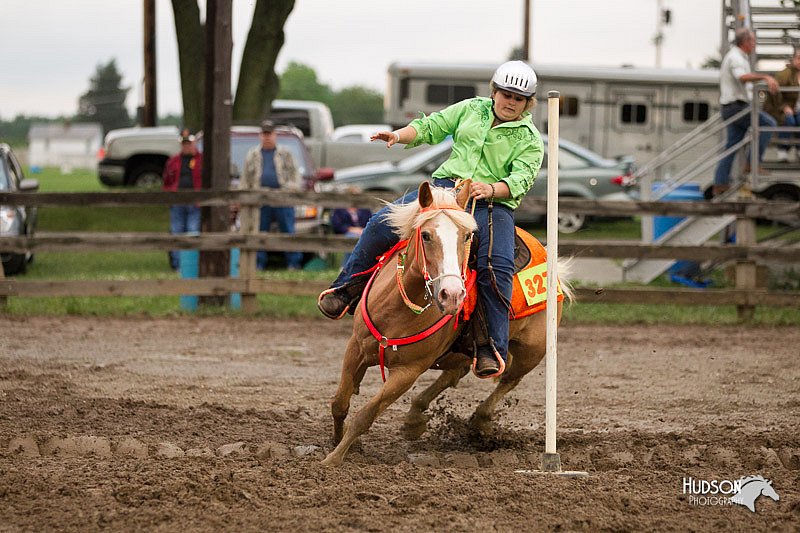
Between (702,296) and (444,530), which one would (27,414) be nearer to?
(444,530)

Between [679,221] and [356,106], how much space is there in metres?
75.5

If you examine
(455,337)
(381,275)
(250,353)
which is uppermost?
(381,275)

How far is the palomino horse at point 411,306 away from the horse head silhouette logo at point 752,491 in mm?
1730

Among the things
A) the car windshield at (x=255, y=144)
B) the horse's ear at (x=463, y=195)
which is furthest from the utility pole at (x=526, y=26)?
the horse's ear at (x=463, y=195)

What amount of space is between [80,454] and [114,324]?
563 cm

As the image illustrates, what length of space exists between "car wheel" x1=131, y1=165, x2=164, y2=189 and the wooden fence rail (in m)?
10.5

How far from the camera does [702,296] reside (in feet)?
40.2

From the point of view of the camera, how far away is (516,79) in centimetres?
621

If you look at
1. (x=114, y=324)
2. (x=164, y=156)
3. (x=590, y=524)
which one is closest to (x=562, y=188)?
(x=164, y=156)

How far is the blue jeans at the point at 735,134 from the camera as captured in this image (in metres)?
13.7

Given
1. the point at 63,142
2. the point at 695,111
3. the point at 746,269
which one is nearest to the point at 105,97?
the point at 63,142

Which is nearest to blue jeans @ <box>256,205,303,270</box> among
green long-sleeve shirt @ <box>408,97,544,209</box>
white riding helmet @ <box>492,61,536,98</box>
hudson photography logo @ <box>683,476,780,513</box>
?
green long-sleeve shirt @ <box>408,97,544,209</box>

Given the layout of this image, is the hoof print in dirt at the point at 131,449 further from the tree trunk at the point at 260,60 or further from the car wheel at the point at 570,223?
the car wheel at the point at 570,223

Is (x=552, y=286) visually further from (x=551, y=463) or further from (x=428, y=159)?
(x=428, y=159)
